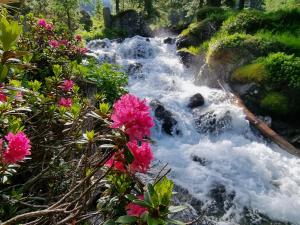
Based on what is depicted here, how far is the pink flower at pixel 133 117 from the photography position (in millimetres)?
1703

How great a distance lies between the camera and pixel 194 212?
5.53 metres

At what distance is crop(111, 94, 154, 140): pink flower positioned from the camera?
1703 millimetres

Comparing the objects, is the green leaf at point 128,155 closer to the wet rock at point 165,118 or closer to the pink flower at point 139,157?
the pink flower at point 139,157

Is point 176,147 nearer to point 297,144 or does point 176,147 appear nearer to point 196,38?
point 297,144

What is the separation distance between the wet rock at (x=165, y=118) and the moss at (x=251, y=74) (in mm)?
2253

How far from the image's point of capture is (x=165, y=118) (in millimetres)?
9180

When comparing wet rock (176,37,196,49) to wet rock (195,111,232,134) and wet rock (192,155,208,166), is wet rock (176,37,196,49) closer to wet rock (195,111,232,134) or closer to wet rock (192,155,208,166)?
wet rock (195,111,232,134)

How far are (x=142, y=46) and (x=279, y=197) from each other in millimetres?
11652

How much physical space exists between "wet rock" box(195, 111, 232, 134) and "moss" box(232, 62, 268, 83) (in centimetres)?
130

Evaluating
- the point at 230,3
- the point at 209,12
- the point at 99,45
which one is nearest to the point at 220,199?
the point at 209,12

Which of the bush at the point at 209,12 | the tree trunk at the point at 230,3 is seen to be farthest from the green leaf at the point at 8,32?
the tree trunk at the point at 230,3

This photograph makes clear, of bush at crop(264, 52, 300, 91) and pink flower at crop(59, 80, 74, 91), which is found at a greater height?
pink flower at crop(59, 80, 74, 91)

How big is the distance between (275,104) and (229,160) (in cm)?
221

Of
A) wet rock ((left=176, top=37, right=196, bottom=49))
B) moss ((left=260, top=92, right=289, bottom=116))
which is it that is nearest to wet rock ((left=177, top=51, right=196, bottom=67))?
wet rock ((left=176, top=37, right=196, bottom=49))
